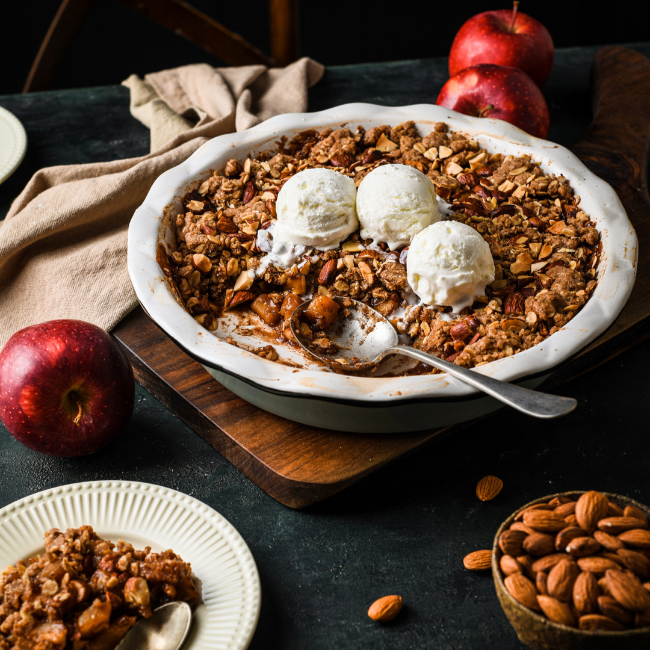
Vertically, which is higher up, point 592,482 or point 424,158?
point 424,158

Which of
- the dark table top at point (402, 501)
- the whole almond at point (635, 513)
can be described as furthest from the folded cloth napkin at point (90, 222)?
the whole almond at point (635, 513)

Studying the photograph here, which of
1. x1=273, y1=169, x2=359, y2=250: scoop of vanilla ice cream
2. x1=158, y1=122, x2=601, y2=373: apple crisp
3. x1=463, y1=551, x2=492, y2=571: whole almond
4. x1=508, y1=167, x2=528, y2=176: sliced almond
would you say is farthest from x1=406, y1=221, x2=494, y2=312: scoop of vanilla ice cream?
x1=463, y1=551, x2=492, y2=571: whole almond

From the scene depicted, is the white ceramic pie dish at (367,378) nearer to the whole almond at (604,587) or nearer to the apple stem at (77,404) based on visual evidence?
the apple stem at (77,404)

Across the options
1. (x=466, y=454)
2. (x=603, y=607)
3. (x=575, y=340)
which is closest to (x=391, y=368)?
(x=466, y=454)

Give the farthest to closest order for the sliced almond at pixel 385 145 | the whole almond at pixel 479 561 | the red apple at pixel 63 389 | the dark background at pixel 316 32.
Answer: the dark background at pixel 316 32, the sliced almond at pixel 385 145, the red apple at pixel 63 389, the whole almond at pixel 479 561

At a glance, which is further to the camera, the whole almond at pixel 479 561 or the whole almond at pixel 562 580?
the whole almond at pixel 479 561

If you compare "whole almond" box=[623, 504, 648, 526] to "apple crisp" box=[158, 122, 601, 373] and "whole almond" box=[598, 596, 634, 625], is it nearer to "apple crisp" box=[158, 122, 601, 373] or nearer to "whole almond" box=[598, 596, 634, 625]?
"whole almond" box=[598, 596, 634, 625]

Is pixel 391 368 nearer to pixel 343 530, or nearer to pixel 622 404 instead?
pixel 343 530
